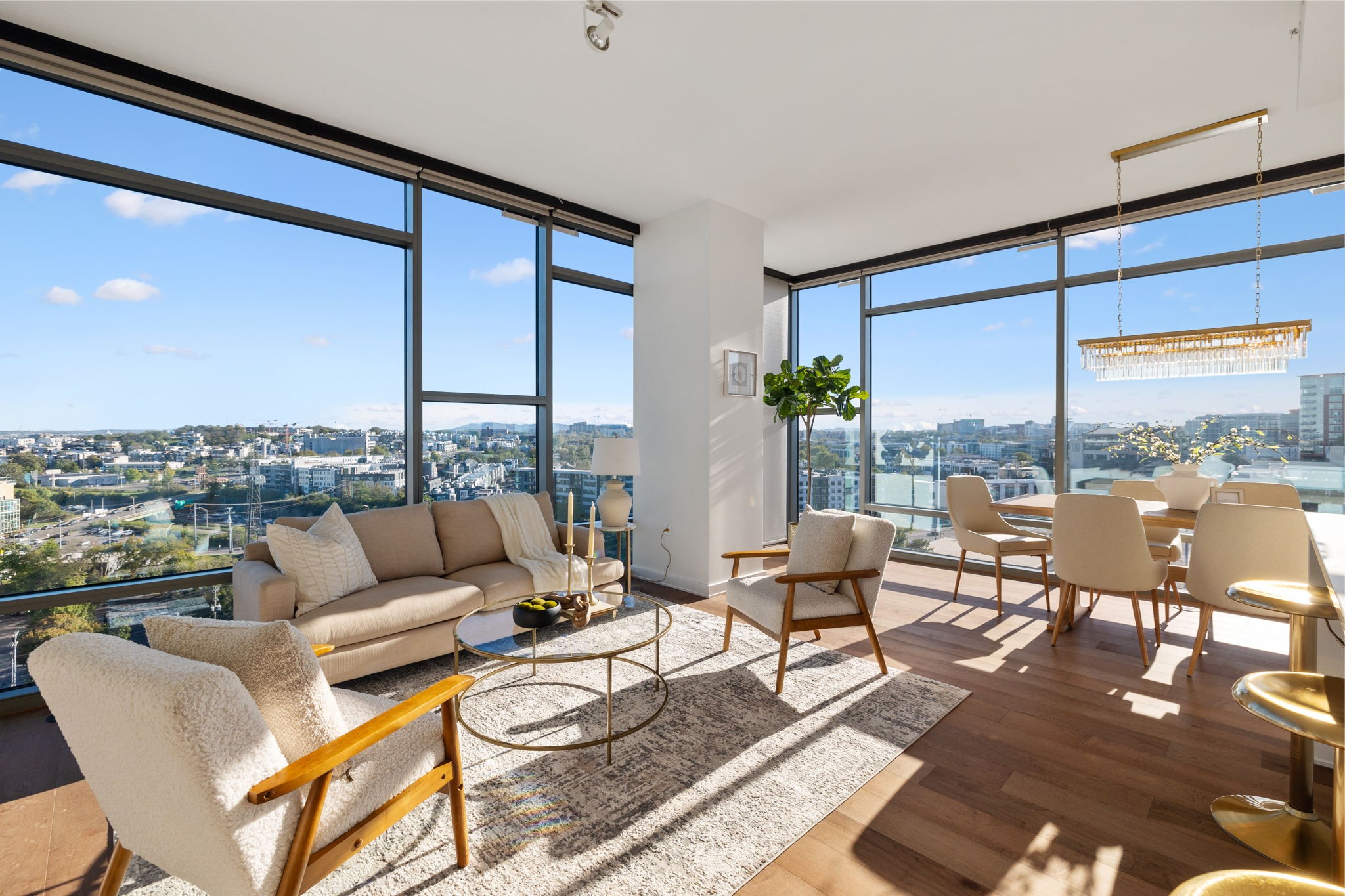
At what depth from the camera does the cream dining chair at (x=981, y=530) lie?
13.9ft

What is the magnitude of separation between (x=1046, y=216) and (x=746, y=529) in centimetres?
355

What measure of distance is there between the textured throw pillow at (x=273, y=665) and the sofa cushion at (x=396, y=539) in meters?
1.92

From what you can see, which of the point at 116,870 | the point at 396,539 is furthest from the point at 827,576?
the point at 116,870

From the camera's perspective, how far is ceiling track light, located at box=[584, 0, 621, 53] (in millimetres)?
2467

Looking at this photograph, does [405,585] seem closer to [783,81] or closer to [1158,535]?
[783,81]

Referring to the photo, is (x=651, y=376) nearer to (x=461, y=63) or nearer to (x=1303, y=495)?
(x=461, y=63)

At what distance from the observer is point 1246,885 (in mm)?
672

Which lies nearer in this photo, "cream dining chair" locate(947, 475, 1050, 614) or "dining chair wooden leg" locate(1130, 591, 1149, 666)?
"dining chair wooden leg" locate(1130, 591, 1149, 666)

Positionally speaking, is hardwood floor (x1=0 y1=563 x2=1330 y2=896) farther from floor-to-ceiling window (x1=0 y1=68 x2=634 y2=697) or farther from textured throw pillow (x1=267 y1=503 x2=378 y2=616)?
textured throw pillow (x1=267 y1=503 x2=378 y2=616)

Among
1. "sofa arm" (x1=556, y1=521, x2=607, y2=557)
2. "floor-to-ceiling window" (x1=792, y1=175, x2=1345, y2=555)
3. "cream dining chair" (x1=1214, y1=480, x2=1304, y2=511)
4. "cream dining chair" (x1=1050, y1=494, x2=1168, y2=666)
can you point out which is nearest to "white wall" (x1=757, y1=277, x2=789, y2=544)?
"floor-to-ceiling window" (x1=792, y1=175, x2=1345, y2=555)

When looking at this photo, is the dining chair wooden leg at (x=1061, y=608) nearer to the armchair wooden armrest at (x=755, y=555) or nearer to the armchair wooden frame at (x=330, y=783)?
the armchair wooden armrest at (x=755, y=555)

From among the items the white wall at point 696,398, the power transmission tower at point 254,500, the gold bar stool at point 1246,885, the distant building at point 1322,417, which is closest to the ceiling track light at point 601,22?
the white wall at point 696,398

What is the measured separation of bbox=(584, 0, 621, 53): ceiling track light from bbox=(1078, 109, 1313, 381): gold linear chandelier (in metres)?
3.23

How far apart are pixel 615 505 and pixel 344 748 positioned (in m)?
3.08
